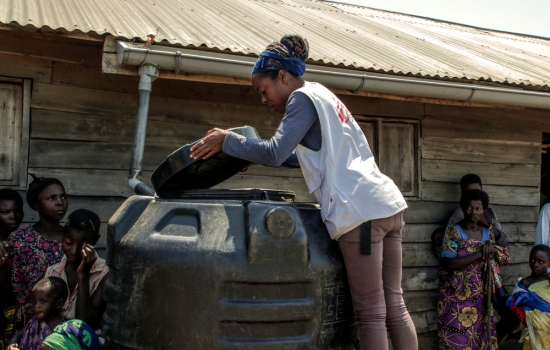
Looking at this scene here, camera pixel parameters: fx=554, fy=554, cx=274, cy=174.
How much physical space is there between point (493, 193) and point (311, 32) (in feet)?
8.53

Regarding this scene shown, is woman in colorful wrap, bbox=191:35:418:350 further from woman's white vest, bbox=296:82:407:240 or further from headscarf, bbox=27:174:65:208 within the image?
headscarf, bbox=27:174:65:208

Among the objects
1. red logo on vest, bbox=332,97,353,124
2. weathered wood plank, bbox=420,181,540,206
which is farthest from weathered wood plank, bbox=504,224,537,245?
red logo on vest, bbox=332,97,353,124

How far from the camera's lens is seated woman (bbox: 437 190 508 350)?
16.2 ft

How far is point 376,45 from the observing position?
559 centimetres

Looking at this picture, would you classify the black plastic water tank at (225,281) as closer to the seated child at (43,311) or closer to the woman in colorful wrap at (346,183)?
the woman in colorful wrap at (346,183)

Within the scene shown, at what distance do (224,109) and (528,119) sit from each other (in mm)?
3566

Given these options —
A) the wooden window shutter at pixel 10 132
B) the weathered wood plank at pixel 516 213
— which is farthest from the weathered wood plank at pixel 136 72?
the weathered wood plank at pixel 516 213

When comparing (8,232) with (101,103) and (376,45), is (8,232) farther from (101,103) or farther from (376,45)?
(376,45)

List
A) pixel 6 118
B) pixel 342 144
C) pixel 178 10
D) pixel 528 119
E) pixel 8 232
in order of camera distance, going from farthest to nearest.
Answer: pixel 528 119
pixel 178 10
pixel 6 118
pixel 8 232
pixel 342 144

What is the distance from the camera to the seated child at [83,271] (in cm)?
275

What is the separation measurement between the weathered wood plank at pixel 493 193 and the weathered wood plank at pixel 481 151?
29 cm

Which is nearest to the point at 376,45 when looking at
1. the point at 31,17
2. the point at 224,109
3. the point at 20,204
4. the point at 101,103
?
the point at 224,109

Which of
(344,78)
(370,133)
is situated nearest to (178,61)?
(344,78)

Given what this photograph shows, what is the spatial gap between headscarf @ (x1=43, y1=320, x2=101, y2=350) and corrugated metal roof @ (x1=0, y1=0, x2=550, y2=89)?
201 cm
